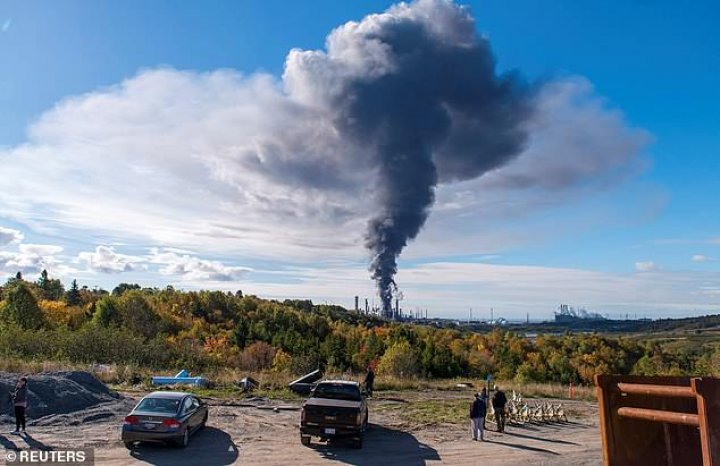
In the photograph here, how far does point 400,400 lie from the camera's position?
1164 inches

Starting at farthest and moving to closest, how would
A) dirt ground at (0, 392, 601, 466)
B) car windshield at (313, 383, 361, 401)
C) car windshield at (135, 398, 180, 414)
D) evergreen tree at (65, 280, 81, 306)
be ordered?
evergreen tree at (65, 280, 81, 306) → car windshield at (313, 383, 361, 401) → car windshield at (135, 398, 180, 414) → dirt ground at (0, 392, 601, 466)

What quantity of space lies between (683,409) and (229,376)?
33.0 meters

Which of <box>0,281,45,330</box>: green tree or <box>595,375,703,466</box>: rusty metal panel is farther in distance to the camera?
<box>0,281,45,330</box>: green tree

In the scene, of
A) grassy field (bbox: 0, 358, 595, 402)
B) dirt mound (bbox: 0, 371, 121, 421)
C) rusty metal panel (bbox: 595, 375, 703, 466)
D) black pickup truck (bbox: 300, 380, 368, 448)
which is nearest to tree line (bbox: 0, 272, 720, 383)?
grassy field (bbox: 0, 358, 595, 402)

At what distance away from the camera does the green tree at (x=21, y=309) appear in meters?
81.6

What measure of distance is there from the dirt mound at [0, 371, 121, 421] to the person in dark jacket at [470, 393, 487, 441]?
14929mm

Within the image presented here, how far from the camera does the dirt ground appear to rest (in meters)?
16.0


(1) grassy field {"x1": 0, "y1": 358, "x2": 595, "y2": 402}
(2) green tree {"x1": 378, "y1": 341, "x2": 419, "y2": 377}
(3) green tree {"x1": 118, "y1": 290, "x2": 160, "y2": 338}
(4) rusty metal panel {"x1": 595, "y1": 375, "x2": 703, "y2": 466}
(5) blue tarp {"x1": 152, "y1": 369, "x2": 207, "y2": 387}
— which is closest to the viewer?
(4) rusty metal panel {"x1": 595, "y1": 375, "x2": 703, "y2": 466}

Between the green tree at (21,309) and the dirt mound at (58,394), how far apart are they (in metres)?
66.4

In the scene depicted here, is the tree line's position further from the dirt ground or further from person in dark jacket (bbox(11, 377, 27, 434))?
person in dark jacket (bbox(11, 377, 27, 434))

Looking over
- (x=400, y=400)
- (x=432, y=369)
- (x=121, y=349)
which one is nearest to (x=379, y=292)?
(x=432, y=369)

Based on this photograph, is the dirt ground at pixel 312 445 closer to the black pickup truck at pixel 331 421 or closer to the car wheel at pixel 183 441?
the car wheel at pixel 183 441

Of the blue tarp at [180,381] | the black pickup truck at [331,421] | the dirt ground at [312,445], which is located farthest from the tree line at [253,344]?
the black pickup truck at [331,421]

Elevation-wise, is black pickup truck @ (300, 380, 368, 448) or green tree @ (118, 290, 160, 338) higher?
green tree @ (118, 290, 160, 338)
